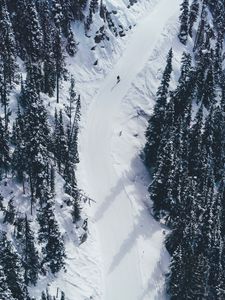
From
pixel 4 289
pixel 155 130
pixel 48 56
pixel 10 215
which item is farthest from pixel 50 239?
pixel 48 56

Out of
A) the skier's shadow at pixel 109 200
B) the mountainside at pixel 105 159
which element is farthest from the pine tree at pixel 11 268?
the skier's shadow at pixel 109 200

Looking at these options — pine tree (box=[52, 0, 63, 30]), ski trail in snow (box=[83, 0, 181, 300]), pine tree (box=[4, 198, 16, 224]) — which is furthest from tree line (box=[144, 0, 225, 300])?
pine tree (box=[52, 0, 63, 30])

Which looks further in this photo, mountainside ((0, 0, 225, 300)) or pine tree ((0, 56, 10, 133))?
pine tree ((0, 56, 10, 133))

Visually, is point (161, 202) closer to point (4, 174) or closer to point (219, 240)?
point (219, 240)

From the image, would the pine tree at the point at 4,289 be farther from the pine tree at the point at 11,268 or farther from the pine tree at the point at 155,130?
the pine tree at the point at 155,130

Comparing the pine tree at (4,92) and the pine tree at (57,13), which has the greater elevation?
the pine tree at (57,13)

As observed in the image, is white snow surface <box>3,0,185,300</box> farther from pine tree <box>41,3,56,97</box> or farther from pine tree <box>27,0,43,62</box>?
pine tree <box>27,0,43,62</box>
